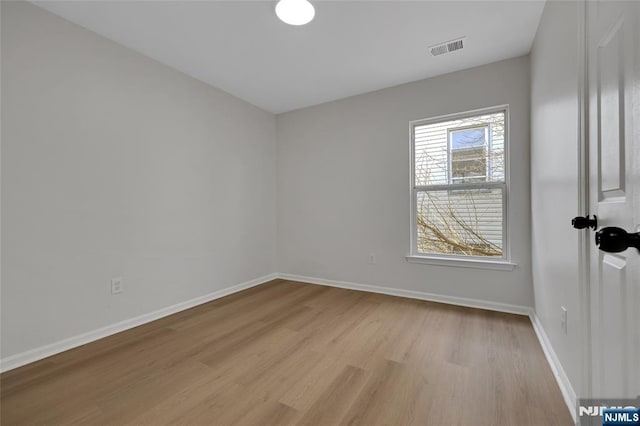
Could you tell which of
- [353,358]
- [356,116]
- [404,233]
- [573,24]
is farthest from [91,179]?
[573,24]

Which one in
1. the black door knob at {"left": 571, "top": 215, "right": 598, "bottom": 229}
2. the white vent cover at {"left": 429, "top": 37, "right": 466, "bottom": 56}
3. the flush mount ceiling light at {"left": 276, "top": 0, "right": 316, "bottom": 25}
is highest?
the white vent cover at {"left": 429, "top": 37, "right": 466, "bottom": 56}

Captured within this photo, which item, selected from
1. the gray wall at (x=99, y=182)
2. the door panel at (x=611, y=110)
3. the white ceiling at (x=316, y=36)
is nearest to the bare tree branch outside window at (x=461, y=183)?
the white ceiling at (x=316, y=36)

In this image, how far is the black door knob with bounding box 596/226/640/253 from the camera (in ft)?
2.23

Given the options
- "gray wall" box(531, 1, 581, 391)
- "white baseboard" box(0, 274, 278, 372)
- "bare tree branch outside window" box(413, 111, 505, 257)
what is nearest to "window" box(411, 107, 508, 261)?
"bare tree branch outside window" box(413, 111, 505, 257)

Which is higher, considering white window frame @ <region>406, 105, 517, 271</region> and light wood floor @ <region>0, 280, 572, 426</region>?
white window frame @ <region>406, 105, 517, 271</region>

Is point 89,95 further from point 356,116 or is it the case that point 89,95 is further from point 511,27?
point 511,27

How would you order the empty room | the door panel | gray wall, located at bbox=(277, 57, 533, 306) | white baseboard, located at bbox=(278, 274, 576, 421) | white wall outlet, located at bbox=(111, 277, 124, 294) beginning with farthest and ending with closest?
gray wall, located at bbox=(277, 57, 533, 306), white wall outlet, located at bbox=(111, 277, 124, 294), white baseboard, located at bbox=(278, 274, 576, 421), the empty room, the door panel

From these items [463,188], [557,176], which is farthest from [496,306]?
[557,176]

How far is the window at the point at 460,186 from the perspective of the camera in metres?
2.78

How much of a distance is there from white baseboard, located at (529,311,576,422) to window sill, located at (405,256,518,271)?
55cm

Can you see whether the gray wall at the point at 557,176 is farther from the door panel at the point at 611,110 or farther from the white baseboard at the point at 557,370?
the door panel at the point at 611,110

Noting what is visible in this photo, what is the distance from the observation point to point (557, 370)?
1.61 metres

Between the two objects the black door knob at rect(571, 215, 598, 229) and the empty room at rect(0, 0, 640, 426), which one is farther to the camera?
the empty room at rect(0, 0, 640, 426)

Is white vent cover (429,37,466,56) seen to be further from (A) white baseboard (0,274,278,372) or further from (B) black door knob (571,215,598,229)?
(A) white baseboard (0,274,278,372)
